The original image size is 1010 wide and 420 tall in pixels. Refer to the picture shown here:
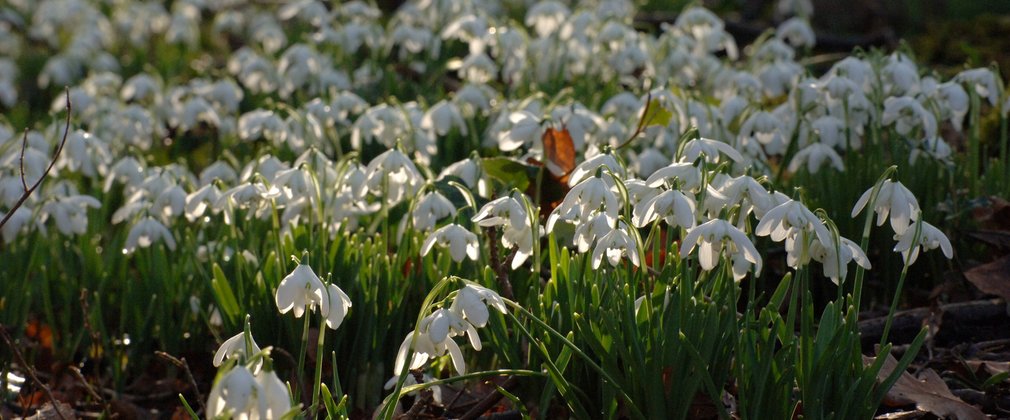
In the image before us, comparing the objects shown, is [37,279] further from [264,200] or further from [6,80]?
[6,80]

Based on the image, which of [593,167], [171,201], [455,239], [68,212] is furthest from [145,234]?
[593,167]

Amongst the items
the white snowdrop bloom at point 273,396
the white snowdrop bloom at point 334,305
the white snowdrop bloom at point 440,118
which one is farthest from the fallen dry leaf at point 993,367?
the white snowdrop bloom at point 440,118

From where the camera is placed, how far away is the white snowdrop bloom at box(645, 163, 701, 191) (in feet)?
5.23

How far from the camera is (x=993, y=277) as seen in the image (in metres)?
2.08

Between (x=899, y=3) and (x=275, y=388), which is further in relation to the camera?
(x=899, y=3)

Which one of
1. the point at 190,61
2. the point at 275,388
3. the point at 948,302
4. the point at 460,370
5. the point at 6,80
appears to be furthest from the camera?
the point at 190,61

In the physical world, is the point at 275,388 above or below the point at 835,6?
above

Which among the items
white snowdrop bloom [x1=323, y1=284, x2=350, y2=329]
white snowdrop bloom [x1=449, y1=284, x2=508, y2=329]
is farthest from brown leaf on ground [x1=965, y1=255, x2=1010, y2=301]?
white snowdrop bloom [x1=323, y1=284, x2=350, y2=329]

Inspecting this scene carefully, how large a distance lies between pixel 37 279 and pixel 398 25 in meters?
1.87

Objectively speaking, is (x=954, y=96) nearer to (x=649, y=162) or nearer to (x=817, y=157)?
(x=817, y=157)

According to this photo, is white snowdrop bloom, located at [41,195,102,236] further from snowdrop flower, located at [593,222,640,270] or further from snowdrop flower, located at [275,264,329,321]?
snowdrop flower, located at [593,222,640,270]

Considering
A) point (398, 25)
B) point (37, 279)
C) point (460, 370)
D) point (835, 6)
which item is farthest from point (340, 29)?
point (835, 6)

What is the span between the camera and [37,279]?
7.88ft

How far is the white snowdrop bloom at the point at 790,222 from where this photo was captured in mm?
1450
